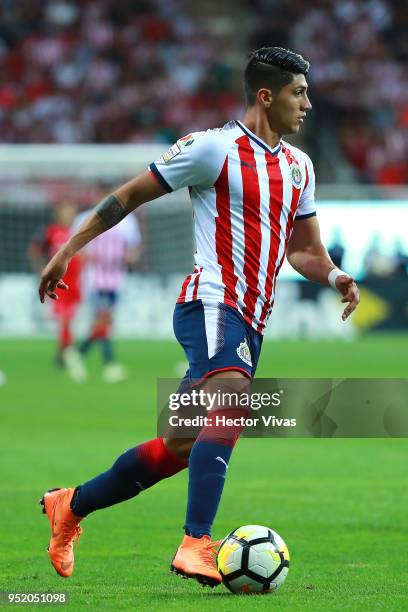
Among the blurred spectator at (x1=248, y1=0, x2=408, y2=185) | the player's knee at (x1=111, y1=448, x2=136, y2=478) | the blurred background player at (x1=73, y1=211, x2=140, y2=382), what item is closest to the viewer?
the player's knee at (x1=111, y1=448, x2=136, y2=478)

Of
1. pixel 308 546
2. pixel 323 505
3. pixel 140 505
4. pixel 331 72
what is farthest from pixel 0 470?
pixel 331 72

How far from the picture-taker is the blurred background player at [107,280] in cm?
1588

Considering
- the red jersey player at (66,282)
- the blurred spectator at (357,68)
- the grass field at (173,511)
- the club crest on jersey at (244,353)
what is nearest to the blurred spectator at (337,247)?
the blurred spectator at (357,68)

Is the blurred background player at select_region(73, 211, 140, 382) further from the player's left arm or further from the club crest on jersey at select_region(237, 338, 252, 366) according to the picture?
the club crest on jersey at select_region(237, 338, 252, 366)

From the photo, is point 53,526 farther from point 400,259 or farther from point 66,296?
point 400,259

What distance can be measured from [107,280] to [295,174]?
11175mm

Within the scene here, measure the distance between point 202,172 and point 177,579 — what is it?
170cm

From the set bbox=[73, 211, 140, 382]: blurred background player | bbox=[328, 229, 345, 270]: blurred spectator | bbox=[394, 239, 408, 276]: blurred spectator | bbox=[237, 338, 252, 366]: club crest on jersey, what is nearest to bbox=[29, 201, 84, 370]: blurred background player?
bbox=[73, 211, 140, 382]: blurred background player

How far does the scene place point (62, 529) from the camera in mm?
5402

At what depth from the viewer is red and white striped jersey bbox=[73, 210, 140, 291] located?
16.5m

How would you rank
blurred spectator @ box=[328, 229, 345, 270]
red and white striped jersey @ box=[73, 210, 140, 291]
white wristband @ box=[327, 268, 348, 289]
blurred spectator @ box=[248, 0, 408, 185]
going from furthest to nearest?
blurred spectator @ box=[248, 0, 408, 185]
blurred spectator @ box=[328, 229, 345, 270]
red and white striped jersey @ box=[73, 210, 140, 291]
white wristband @ box=[327, 268, 348, 289]

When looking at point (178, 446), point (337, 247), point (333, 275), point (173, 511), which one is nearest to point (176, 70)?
point (337, 247)

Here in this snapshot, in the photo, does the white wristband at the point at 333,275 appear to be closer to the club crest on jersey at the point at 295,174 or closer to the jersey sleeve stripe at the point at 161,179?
the club crest on jersey at the point at 295,174

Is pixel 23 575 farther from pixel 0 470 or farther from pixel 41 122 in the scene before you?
pixel 41 122
